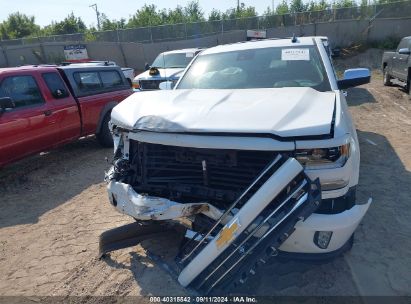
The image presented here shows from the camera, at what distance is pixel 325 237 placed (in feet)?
8.45

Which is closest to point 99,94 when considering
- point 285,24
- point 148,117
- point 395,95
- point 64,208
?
point 64,208

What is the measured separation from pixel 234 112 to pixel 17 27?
201 ft

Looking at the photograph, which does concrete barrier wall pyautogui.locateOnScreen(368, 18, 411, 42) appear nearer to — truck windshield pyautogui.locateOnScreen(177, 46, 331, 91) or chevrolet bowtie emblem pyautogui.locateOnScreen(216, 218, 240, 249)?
truck windshield pyautogui.locateOnScreen(177, 46, 331, 91)

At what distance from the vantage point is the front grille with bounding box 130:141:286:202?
2.70m

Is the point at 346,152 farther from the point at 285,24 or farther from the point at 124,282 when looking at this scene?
the point at 285,24

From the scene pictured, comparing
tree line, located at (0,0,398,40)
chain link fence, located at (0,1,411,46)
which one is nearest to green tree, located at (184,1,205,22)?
tree line, located at (0,0,398,40)

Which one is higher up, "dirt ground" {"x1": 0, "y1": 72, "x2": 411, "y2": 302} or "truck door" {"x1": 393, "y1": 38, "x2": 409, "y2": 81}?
"truck door" {"x1": 393, "y1": 38, "x2": 409, "y2": 81}

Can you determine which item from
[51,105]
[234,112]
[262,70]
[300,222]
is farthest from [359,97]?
[300,222]

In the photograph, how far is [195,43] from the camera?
23266mm

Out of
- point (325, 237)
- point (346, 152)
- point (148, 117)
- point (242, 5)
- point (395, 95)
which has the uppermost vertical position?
point (242, 5)

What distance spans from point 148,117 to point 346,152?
150 centimetres

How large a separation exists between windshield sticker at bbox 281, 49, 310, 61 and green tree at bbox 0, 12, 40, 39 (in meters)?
57.8

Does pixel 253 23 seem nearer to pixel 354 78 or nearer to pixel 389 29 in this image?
pixel 389 29

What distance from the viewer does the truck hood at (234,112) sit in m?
2.54
